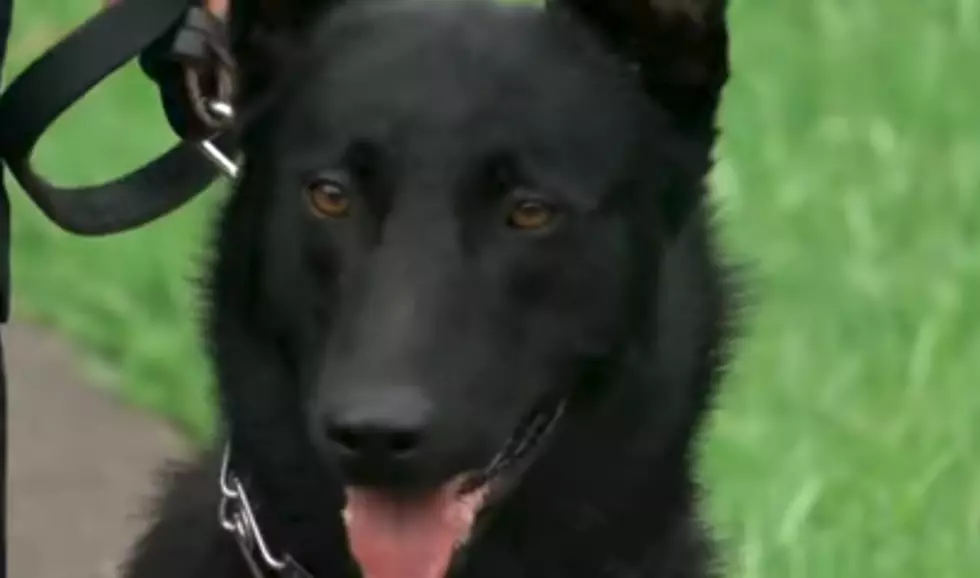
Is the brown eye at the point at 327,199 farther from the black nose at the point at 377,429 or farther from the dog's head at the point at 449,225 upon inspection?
the black nose at the point at 377,429

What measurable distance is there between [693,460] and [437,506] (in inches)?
18.3

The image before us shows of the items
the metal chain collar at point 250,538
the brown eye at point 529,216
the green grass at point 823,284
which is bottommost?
the green grass at point 823,284

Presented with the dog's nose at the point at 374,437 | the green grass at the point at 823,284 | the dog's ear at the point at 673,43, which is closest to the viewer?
the dog's nose at the point at 374,437

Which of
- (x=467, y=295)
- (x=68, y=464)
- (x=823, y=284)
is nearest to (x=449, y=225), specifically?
(x=467, y=295)

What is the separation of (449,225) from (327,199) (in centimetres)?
17

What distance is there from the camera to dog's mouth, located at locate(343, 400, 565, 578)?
9.12 ft

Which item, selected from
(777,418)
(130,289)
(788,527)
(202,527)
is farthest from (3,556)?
(130,289)

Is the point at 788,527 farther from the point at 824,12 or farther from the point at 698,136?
the point at 824,12

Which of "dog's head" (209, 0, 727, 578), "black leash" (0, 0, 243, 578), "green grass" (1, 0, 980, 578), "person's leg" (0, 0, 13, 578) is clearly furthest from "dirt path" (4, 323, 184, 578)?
"dog's head" (209, 0, 727, 578)

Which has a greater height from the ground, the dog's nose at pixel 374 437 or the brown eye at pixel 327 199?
the brown eye at pixel 327 199

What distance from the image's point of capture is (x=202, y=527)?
122 inches

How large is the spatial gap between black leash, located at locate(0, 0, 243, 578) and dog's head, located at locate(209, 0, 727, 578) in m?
0.21

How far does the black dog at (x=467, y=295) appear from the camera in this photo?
2.74 m

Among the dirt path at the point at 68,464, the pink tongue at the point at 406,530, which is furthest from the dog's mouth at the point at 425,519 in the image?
the dirt path at the point at 68,464
